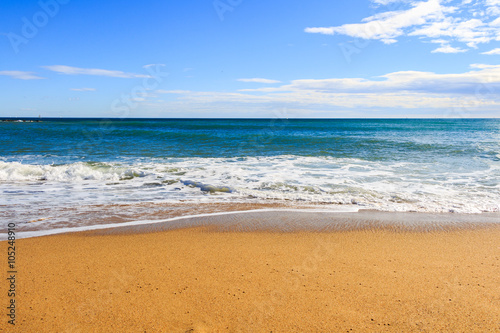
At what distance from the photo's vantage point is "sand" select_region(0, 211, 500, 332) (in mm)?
2977

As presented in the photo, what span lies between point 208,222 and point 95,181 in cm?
654

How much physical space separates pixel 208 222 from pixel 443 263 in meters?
→ 3.87

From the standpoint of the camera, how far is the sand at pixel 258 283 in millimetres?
2977

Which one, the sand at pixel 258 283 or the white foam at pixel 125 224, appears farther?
the white foam at pixel 125 224

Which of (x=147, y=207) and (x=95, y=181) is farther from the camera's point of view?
(x=95, y=181)

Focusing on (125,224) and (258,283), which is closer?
(258,283)

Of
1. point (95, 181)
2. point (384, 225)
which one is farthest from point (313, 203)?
point (95, 181)

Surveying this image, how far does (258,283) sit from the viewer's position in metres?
3.64

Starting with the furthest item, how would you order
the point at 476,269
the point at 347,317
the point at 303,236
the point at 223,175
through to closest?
the point at 223,175, the point at 303,236, the point at 476,269, the point at 347,317

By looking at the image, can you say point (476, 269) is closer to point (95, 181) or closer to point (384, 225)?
point (384, 225)

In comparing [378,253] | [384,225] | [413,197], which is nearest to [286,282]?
[378,253]

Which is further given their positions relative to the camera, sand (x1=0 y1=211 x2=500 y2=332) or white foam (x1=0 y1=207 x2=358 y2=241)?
white foam (x1=0 y1=207 x2=358 y2=241)

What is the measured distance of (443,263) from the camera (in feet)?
13.9

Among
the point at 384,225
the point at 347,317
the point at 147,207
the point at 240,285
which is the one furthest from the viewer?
the point at 147,207
